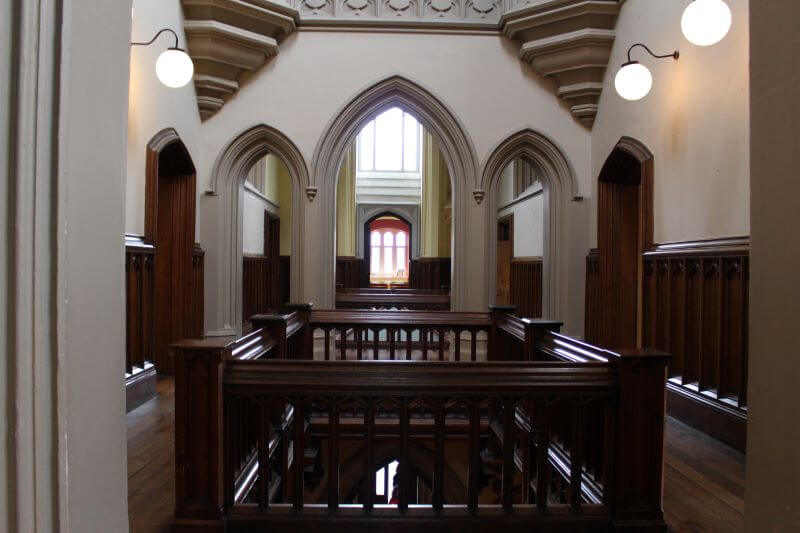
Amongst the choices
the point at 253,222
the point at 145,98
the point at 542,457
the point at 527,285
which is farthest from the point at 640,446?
the point at 253,222

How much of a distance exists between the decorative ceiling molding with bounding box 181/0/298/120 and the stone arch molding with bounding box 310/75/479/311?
1.17 metres

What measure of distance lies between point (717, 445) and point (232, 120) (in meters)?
6.05

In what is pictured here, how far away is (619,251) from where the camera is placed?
6410 mm

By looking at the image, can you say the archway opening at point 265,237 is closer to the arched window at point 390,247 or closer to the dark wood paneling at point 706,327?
the dark wood paneling at point 706,327

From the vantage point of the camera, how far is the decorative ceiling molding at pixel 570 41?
6105 millimetres

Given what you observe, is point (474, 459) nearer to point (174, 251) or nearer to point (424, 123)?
point (174, 251)

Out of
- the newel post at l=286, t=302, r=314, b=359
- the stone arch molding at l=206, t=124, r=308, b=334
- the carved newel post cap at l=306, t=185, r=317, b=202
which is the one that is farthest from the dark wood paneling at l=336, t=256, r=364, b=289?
the newel post at l=286, t=302, r=314, b=359

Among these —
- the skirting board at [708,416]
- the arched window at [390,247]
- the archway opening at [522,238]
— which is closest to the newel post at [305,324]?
the skirting board at [708,416]

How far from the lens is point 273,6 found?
6.32 metres

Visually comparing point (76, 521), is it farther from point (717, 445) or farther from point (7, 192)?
point (717, 445)

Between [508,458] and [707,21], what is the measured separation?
3163 mm

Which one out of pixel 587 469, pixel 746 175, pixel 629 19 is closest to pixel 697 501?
pixel 587 469

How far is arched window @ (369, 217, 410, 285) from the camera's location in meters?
21.8

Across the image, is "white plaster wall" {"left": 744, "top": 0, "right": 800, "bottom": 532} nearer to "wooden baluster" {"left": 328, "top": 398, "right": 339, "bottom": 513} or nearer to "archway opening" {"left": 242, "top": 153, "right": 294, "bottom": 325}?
"wooden baluster" {"left": 328, "top": 398, "right": 339, "bottom": 513}
